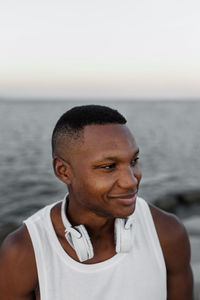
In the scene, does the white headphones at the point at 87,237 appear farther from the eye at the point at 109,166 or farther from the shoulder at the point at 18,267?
the eye at the point at 109,166

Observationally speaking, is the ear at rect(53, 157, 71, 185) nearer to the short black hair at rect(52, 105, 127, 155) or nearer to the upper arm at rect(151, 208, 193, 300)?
the short black hair at rect(52, 105, 127, 155)

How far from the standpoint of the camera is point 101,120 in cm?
229

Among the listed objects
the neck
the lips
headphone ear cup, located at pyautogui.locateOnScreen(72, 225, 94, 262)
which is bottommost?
headphone ear cup, located at pyautogui.locateOnScreen(72, 225, 94, 262)

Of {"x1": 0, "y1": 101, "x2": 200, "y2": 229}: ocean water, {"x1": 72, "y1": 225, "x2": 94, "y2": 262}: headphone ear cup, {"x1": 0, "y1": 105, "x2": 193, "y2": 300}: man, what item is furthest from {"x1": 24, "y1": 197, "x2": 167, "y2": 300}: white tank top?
{"x1": 0, "y1": 101, "x2": 200, "y2": 229}: ocean water

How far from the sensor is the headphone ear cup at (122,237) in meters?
2.37

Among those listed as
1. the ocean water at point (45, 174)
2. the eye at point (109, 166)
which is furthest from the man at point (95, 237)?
the ocean water at point (45, 174)

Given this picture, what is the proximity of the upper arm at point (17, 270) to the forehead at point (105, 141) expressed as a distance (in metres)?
0.76

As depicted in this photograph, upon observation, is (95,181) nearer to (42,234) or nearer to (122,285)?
(42,234)

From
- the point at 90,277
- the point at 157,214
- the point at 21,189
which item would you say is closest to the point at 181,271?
the point at 157,214

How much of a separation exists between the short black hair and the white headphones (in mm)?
538

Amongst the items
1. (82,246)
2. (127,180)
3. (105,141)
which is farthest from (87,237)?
(105,141)

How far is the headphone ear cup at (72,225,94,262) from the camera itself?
223cm

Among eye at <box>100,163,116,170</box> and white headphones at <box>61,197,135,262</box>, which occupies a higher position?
eye at <box>100,163,116,170</box>

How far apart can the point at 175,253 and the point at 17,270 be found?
1.12 metres
